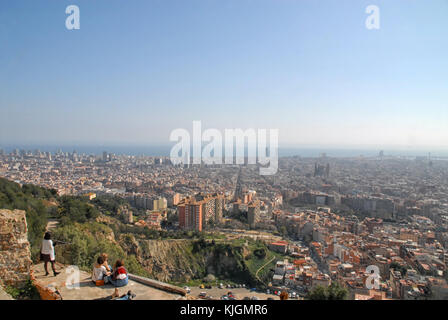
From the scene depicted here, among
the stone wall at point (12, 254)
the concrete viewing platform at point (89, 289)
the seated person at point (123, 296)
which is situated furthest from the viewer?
the stone wall at point (12, 254)

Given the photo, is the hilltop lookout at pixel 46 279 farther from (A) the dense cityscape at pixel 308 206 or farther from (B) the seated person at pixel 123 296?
(A) the dense cityscape at pixel 308 206

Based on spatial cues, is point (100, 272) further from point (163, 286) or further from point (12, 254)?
point (12, 254)

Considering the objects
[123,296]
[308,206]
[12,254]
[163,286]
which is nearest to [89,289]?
[123,296]

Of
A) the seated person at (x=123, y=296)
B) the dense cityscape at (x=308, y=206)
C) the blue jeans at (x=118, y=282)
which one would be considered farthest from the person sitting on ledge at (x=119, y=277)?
the dense cityscape at (x=308, y=206)

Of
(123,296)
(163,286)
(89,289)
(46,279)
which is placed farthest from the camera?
(46,279)

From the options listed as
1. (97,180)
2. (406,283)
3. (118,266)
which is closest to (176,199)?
(97,180)
